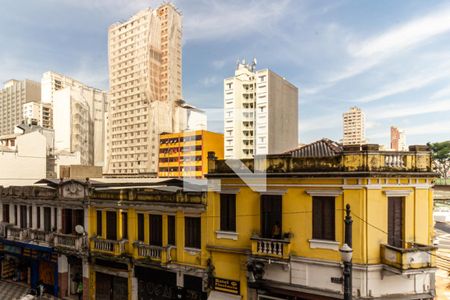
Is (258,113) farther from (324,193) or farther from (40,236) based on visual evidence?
(324,193)

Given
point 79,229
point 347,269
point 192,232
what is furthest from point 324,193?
point 79,229

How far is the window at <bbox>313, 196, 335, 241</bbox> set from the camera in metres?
13.8

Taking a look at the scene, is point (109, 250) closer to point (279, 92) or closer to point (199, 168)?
point (199, 168)

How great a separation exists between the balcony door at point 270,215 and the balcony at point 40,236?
17124 millimetres

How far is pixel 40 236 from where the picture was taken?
23109 millimetres

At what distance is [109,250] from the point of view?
1953 centimetres

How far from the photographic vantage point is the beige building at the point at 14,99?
12394 centimetres

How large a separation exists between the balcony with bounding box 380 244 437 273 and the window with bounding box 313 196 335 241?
2.35 metres

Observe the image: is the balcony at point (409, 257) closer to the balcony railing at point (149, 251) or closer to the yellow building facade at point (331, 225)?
the yellow building facade at point (331, 225)

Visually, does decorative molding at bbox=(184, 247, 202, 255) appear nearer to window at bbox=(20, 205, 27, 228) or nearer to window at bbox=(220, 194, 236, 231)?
window at bbox=(220, 194, 236, 231)

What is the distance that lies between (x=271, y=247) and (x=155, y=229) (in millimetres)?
8051

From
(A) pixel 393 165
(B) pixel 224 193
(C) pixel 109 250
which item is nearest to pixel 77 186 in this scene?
(C) pixel 109 250

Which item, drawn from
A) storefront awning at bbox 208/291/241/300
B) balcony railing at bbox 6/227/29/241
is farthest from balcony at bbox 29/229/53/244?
storefront awning at bbox 208/291/241/300

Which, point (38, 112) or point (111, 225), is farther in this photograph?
point (38, 112)
